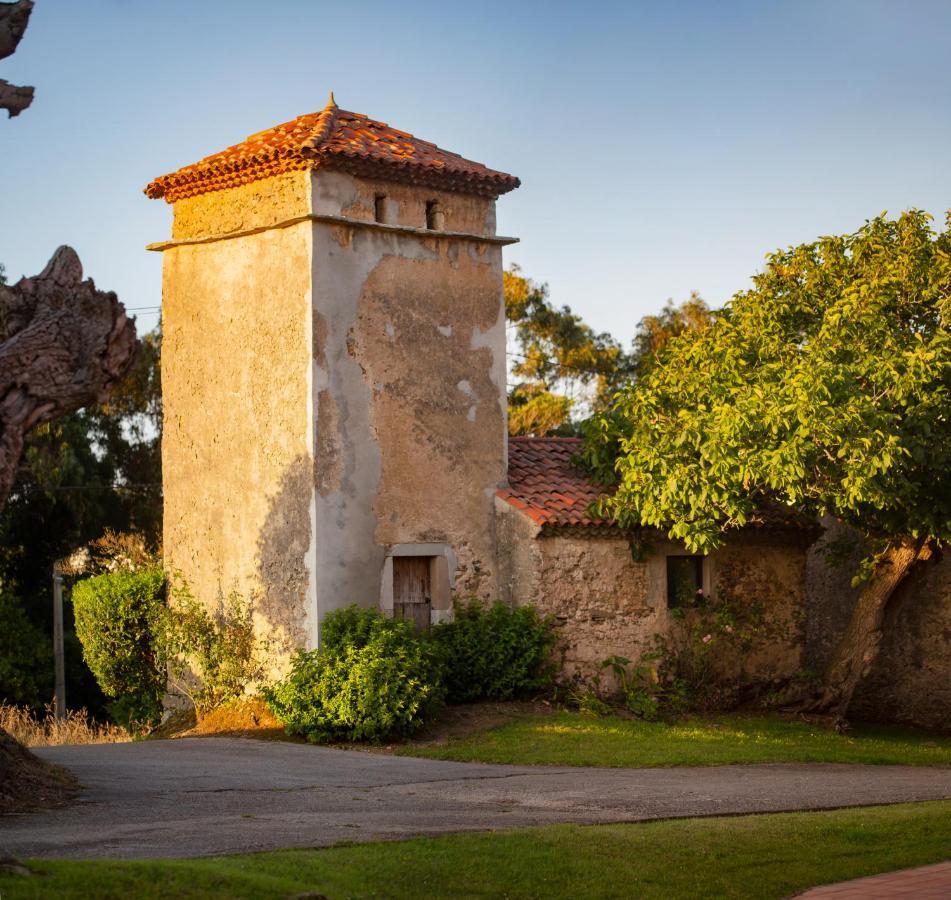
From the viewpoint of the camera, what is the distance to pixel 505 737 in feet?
56.7

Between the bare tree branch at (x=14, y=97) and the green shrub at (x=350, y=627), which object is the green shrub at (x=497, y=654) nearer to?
the green shrub at (x=350, y=627)

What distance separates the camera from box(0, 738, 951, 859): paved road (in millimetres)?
10148

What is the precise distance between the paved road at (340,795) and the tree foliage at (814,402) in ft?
12.0

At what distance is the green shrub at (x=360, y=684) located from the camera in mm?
17312

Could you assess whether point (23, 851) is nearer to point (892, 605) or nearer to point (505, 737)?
point (505, 737)

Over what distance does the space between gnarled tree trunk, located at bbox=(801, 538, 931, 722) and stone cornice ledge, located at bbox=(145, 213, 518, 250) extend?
23.8 feet

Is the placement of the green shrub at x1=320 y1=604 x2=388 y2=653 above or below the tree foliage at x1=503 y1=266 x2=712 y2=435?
below

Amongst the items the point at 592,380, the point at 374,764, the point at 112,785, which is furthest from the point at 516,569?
the point at 592,380

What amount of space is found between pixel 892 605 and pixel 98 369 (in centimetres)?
1390

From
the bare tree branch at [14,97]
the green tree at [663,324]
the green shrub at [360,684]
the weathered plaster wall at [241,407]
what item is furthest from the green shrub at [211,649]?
the green tree at [663,324]

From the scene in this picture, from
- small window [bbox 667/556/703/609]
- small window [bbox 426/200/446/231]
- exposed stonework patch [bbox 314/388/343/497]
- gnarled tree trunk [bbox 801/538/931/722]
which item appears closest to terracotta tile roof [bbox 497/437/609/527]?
small window [bbox 667/556/703/609]

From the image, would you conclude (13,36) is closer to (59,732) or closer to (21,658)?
(59,732)

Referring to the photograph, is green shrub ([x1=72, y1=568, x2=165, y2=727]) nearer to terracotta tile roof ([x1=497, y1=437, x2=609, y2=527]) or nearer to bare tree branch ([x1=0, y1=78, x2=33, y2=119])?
terracotta tile roof ([x1=497, y1=437, x2=609, y2=527])

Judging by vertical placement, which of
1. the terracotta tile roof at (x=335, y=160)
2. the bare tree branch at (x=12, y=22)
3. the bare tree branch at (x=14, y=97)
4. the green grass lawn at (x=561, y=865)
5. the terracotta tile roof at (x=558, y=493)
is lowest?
the green grass lawn at (x=561, y=865)
